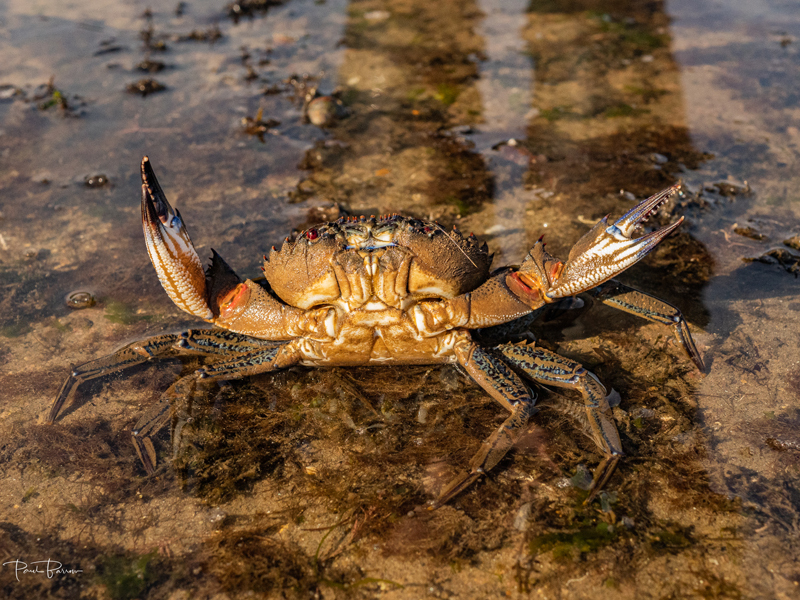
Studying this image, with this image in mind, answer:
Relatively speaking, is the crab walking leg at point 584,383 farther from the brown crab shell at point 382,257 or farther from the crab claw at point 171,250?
the crab claw at point 171,250

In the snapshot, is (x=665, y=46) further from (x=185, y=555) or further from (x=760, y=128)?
(x=185, y=555)

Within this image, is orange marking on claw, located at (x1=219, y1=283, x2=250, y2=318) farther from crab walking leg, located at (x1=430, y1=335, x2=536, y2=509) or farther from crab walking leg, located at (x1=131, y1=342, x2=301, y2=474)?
crab walking leg, located at (x1=430, y1=335, x2=536, y2=509)

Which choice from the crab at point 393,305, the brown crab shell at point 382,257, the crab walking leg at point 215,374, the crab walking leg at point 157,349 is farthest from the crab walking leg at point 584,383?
the crab walking leg at point 157,349

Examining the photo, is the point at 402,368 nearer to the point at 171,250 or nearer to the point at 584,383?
the point at 584,383

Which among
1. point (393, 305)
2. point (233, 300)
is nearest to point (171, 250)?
point (233, 300)

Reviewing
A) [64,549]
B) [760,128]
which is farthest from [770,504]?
[760,128]

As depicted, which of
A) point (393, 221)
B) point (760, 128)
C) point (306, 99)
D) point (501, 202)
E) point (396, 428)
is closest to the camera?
point (393, 221)
